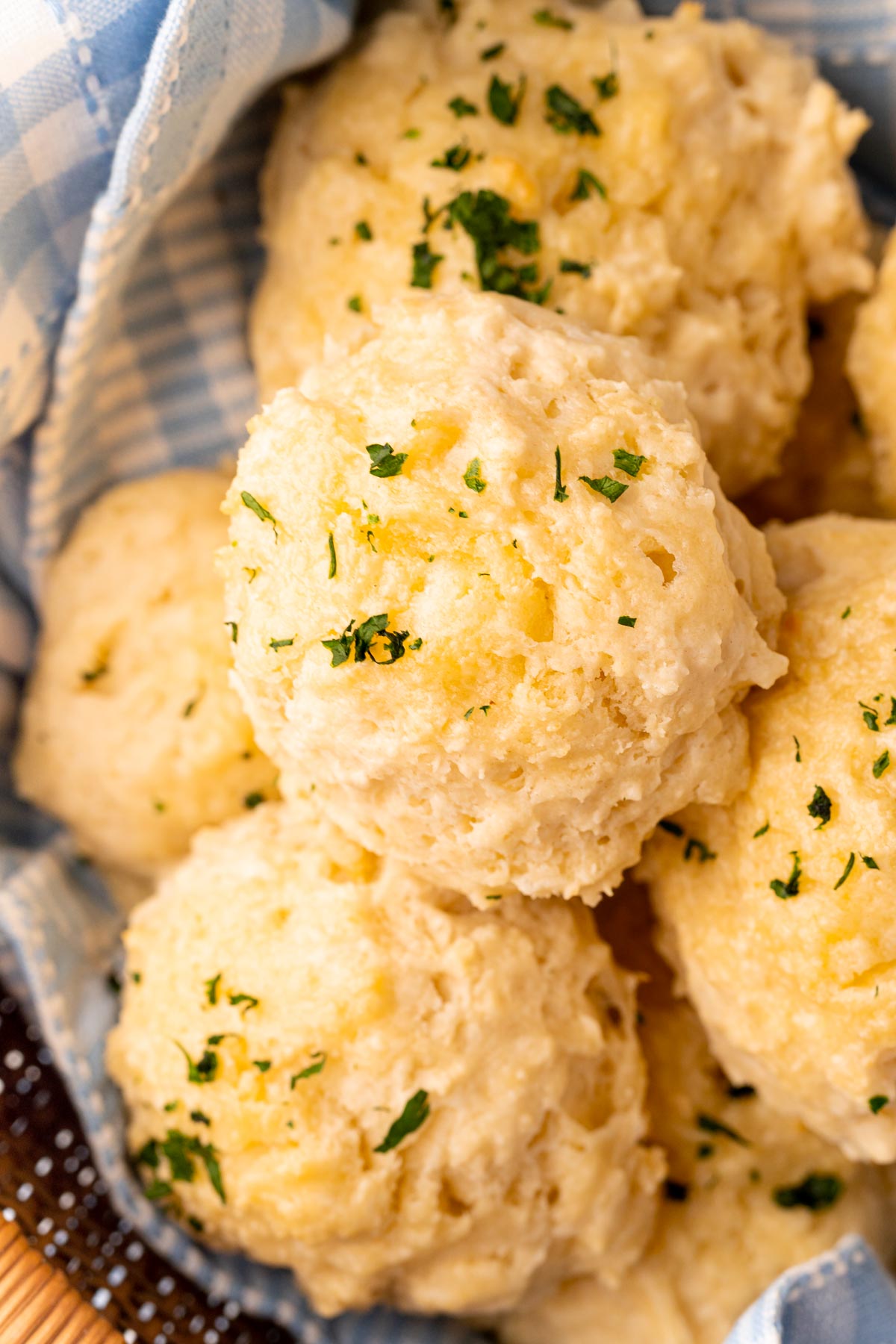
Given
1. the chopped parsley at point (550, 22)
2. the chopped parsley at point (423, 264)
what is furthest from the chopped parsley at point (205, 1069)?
the chopped parsley at point (550, 22)

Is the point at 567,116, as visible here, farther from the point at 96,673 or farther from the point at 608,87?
the point at 96,673

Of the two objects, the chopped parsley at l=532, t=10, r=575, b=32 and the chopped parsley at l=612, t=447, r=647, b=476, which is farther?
the chopped parsley at l=532, t=10, r=575, b=32

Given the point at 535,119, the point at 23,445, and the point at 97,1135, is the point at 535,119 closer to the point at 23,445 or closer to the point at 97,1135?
the point at 23,445

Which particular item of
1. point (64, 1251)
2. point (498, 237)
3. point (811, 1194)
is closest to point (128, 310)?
point (498, 237)

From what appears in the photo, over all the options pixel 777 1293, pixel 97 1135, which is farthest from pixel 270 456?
pixel 777 1293

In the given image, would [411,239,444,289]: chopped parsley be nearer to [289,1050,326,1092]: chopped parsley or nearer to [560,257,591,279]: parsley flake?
[560,257,591,279]: parsley flake

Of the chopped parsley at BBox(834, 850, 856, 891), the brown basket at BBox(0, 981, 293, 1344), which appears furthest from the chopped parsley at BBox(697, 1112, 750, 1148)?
the brown basket at BBox(0, 981, 293, 1344)

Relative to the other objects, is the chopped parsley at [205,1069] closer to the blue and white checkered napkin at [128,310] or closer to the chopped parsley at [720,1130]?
the blue and white checkered napkin at [128,310]
